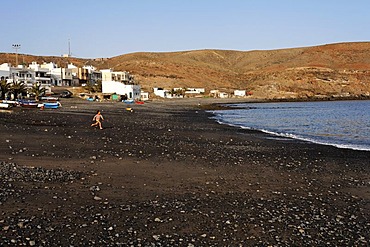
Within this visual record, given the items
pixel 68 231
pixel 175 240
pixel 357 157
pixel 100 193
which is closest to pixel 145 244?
pixel 175 240

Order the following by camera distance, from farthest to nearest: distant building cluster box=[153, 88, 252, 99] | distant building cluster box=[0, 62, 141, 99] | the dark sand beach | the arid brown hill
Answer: the arid brown hill < distant building cluster box=[153, 88, 252, 99] < distant building cluster box=[0, 62, 141, 99] < the dark sand beach

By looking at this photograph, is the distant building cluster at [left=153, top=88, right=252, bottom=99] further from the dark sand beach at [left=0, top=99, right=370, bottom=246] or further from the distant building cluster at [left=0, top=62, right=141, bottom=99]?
the dark sand beach at [left=0, top=99, right=370, bottom=246]

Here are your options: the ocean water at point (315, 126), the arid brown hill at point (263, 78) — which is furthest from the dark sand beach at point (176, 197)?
the arid brown hill at point (263, 78)

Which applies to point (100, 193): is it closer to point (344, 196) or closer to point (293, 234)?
point (293, 234)

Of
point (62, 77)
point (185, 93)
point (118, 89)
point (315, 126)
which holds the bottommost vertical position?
point (315, 126)

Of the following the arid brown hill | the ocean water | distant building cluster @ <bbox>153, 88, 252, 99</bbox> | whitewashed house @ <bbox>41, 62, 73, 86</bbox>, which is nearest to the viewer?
the ocean water

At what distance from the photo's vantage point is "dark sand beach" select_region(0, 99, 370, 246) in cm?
695

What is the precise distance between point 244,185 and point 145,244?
5.11 meters

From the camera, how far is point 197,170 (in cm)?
1287

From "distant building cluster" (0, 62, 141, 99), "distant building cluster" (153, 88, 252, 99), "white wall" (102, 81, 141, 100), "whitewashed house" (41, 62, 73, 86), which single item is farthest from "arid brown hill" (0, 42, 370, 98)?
"white wall" (102, 81, 141, 100)

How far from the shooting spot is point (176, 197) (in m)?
9.45

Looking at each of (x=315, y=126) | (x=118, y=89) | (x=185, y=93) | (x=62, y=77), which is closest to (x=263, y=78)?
(x=185, y=93)

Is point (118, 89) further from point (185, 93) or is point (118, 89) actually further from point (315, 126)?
point (315, 126)

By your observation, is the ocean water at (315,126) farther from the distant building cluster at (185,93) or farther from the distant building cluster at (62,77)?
the distant building cluster at (185,93)
